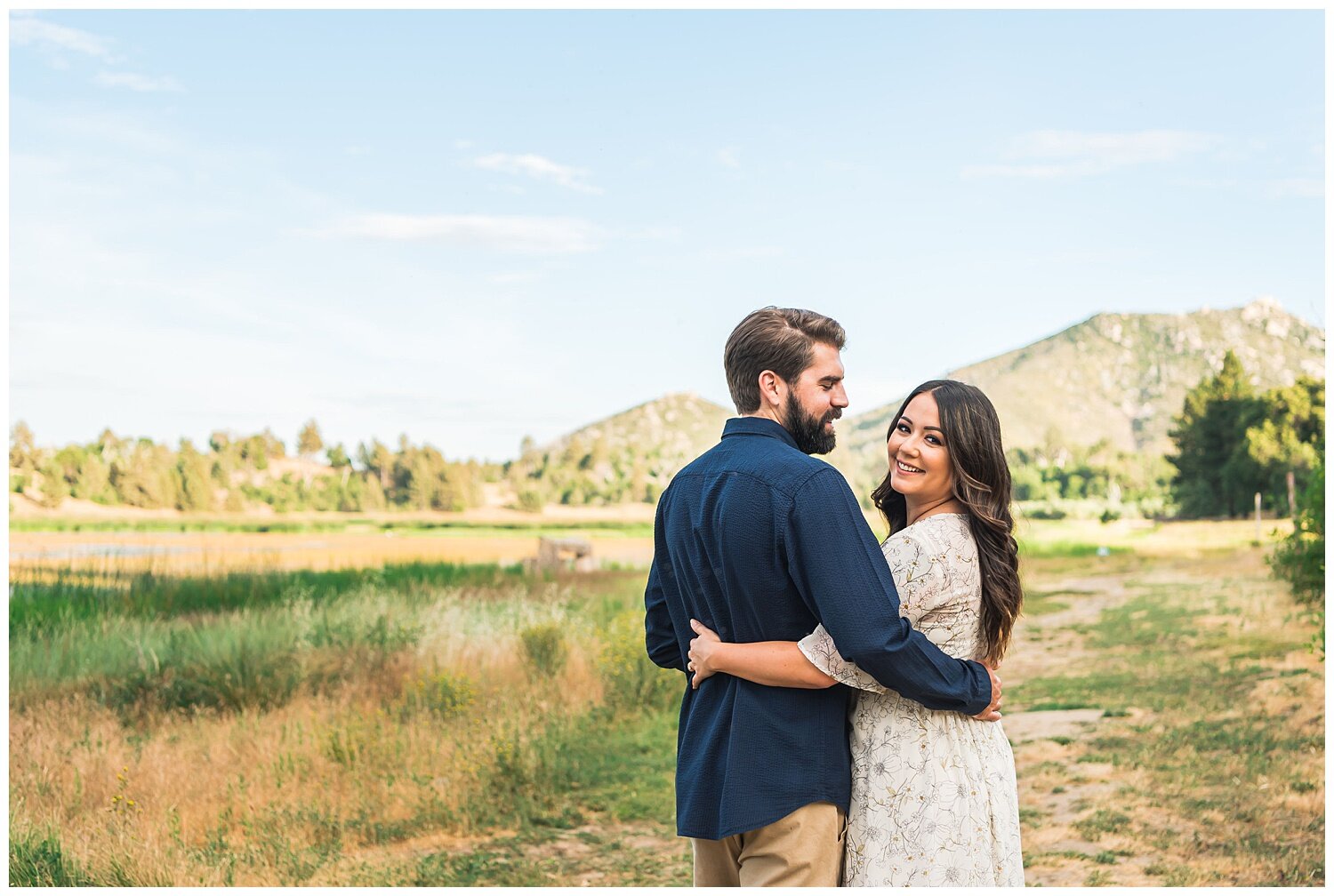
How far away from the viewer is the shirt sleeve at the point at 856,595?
1801 mm

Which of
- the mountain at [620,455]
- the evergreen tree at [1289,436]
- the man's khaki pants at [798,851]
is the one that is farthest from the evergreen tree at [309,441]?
the evergreen tree at [1289,436]

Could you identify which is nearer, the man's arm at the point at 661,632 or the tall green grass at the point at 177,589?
the man's arm at the point at 661,632

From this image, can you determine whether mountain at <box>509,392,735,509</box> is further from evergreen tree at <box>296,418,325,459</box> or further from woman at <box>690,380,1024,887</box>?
woman at <box>690,380,1024,887</box>

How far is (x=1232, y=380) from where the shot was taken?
12.8 metres

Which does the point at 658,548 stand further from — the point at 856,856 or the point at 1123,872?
the point at 1123,872

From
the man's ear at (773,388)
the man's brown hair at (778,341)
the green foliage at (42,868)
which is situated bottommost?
the green foliage at (42,868)

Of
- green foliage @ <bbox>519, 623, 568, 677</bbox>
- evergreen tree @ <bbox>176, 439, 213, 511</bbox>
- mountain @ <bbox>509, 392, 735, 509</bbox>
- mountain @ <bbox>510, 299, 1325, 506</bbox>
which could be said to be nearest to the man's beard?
green foliage @ <bbox>519, 623, 568, 677</bbox>

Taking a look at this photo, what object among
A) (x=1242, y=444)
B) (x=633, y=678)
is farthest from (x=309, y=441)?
(x=1242, y=444)

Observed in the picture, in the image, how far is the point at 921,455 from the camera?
80.3 inches

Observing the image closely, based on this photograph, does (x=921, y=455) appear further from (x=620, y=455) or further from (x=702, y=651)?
(x=620, y=455)

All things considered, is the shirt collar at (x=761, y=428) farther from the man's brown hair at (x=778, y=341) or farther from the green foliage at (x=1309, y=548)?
the green foliage at (x=1309, y=548)

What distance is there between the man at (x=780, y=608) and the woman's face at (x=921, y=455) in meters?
0.13

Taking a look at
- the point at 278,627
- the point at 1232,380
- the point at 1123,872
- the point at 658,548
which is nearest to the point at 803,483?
the point at 658,548

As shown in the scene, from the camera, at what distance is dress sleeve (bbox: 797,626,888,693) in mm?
1883
